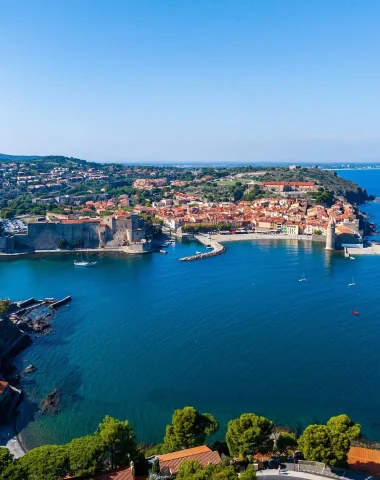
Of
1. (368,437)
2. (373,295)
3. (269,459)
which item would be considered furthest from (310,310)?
(269,459)

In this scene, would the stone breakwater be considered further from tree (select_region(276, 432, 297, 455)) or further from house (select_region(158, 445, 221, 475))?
house (select_region(158, 445, 221, 475))

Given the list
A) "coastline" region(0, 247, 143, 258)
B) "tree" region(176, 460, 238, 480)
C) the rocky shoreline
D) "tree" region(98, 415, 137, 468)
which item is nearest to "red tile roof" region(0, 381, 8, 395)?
the rocky shoreline

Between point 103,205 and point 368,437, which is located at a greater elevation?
point 103,205

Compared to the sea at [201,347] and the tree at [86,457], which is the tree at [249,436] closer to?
the sea at [201,347]

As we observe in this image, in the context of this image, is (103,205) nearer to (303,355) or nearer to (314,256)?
(314,256)

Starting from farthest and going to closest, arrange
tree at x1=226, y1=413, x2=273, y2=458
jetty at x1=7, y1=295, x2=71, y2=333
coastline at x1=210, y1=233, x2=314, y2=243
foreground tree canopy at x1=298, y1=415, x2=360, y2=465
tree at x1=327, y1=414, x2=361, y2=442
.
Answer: coastline at x1=210, y1=233, x2=314, y2=243, jetty at x1=7, y1=295, x2=71, y2=333, tree at x1=327, y1=414, x2=361, y2=442, tree at x1=226, y1=413, x2=273, y2=458, foreground tree canopy at x1=298, y1=415, x2=360, y2=465
